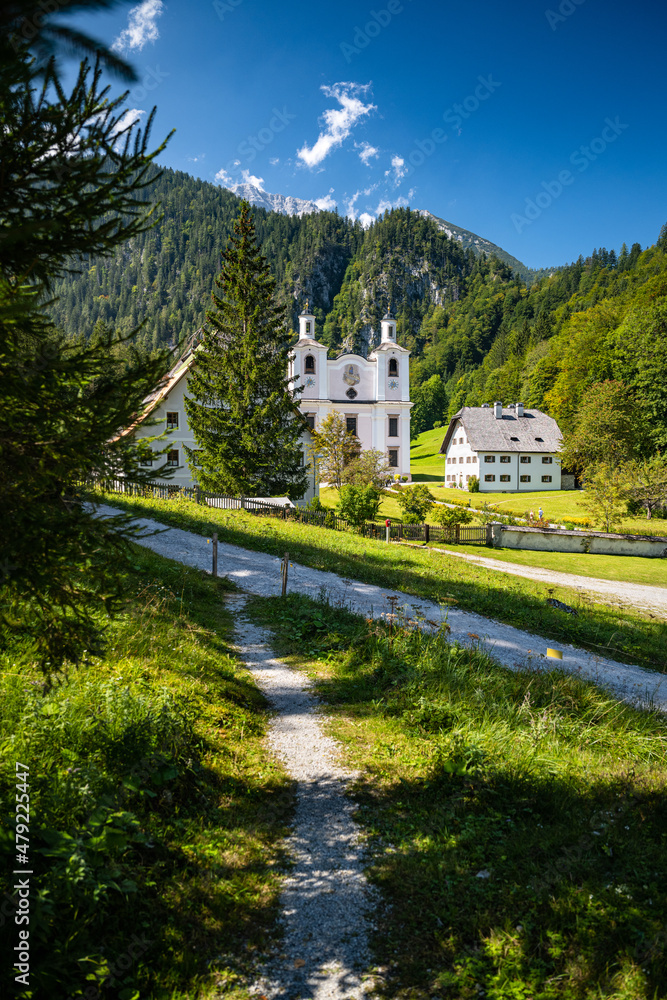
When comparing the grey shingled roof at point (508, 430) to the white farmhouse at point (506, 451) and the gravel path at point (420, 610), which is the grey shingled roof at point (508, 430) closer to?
the white farmhouse at point (506, 451)

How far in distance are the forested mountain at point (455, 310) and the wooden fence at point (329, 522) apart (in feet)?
112

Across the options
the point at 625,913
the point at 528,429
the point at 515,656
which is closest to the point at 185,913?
the point at 625,913

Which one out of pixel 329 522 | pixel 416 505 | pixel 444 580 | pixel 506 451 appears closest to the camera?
pixel 444 580

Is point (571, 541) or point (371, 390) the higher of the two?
point (371, 390)

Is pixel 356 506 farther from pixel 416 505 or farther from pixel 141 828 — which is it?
pixel 141 828

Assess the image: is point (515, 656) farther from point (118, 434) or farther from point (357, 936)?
point (118, 434)

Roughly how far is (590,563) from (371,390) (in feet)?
150

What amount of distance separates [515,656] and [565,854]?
19.4ft

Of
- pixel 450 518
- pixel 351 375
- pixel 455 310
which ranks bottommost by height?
pixel 450 518

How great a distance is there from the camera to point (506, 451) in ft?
205

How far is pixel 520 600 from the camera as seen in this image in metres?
14.5

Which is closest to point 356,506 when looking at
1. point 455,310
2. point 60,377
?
point 60,377

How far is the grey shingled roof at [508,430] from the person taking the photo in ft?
206

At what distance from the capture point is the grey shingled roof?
206ft
